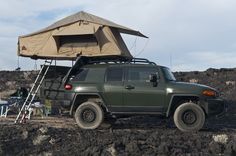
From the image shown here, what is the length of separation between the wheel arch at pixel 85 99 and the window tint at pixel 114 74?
0.61 metres

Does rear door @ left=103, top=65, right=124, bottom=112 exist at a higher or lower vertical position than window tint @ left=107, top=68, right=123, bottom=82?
lower

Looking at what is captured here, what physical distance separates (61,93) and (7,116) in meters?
4.19

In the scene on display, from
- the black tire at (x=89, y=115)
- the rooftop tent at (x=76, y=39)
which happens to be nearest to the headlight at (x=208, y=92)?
the black tire at (x=89, y=115)

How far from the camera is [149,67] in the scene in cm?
1659

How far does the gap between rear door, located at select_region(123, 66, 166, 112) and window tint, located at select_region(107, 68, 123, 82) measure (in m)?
0.28

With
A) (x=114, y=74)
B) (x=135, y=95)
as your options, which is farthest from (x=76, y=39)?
(x=135, y=95)

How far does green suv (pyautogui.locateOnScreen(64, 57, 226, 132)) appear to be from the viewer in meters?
16.2

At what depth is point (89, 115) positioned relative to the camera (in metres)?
16.7

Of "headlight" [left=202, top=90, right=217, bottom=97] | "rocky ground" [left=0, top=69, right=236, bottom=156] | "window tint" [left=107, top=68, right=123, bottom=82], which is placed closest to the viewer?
"rocky ground" [left=0, top=69, right=236, bottom=156]

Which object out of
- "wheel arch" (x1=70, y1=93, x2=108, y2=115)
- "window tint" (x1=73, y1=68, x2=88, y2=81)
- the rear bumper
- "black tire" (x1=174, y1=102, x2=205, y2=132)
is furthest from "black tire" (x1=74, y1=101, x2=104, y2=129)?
"black tire" (x1=174, y1=102, x2=205, y2=132)

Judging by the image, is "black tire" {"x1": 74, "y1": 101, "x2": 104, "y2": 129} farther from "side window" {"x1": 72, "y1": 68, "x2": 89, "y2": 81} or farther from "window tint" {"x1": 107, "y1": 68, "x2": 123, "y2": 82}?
"window tint" {"x1": 107, "y1": 68, "x2": 123, "y2": 82}

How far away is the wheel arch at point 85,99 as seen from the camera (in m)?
16.7

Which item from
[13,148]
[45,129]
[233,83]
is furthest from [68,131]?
[233,83]

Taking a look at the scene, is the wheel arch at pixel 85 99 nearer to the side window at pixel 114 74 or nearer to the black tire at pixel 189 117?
the side window at pixel 114 74
